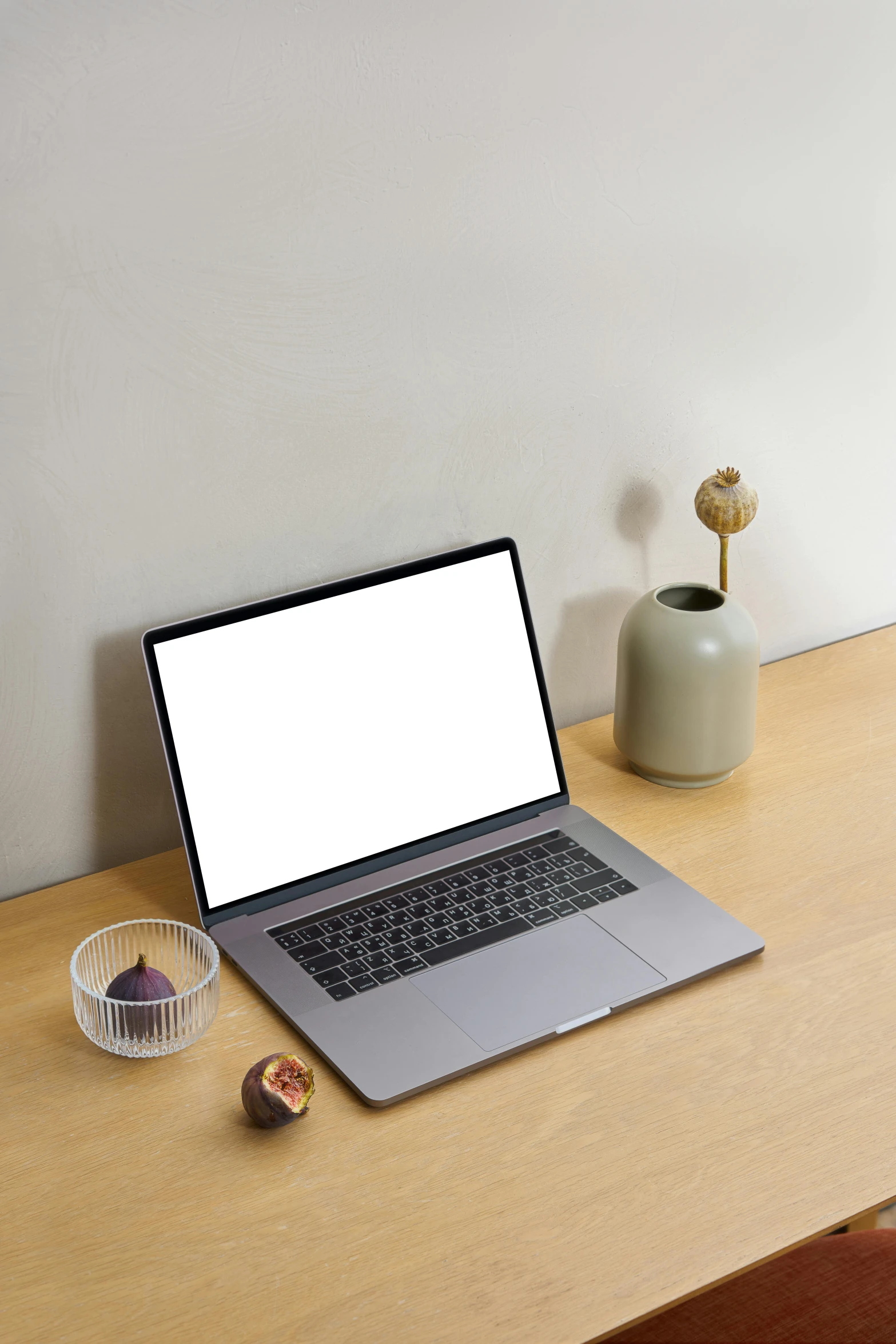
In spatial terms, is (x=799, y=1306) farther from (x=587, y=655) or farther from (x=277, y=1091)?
(x=587, y=655)

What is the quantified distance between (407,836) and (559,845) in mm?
128

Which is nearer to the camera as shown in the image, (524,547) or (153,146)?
(153,146)

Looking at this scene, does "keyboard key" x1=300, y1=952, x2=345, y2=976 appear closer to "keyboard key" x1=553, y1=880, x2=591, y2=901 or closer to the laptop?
the laptop

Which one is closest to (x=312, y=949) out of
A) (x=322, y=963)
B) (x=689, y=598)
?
(x=322, y=963)

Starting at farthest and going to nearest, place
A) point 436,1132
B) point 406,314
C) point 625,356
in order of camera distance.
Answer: point 625,356
point 406,314
point 436,1132

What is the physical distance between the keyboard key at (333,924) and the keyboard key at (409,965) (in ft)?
0.21

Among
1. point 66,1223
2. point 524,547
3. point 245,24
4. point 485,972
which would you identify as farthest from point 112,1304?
point 245,24

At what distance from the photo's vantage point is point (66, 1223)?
2.39ft

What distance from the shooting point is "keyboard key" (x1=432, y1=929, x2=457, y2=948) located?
3.09 feet

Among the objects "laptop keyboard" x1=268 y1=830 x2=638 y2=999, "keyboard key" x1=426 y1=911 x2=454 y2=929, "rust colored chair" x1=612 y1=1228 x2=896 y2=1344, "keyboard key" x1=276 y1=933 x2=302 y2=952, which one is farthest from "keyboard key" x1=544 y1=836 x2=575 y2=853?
"rust colored chair" x1=612 y1=1228 x2=896 y2=1344

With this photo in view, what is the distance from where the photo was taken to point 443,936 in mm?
948

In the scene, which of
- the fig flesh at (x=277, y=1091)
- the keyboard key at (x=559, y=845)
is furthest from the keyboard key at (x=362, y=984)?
the keyboard key at (x=559, y=845)

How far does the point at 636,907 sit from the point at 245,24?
713mm

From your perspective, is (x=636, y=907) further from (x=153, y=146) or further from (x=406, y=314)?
(x=153, y=146)
